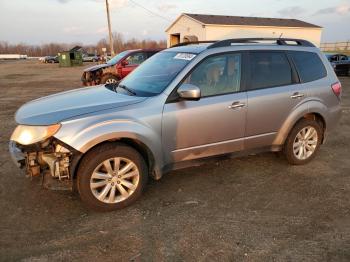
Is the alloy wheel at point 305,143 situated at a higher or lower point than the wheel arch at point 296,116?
lower

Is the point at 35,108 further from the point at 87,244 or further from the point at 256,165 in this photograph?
the point at 256,165

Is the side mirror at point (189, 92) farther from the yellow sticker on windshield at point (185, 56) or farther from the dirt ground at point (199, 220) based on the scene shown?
the dirt ground at point (199, 220)

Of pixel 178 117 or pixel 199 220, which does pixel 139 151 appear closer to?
pixel 178 117

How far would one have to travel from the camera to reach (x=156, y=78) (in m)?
4.21

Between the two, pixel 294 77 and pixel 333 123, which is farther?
pixel 333 123

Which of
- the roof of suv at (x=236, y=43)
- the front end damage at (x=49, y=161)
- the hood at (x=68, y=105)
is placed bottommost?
the front end damage at (x=49, y=161)

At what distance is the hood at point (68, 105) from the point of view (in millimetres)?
3438

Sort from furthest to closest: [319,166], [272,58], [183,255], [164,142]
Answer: [319,166], [272,58], [164,142], [183,255]

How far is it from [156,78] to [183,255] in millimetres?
2268

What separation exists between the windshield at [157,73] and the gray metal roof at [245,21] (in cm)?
2812

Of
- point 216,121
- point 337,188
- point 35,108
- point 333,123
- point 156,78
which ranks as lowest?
point 337,188

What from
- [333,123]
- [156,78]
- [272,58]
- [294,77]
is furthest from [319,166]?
[156,78]

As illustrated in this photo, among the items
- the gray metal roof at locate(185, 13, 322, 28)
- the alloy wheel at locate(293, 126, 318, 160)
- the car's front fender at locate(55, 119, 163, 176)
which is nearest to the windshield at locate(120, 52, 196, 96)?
the car's front fender at locate(55, 119, 163, 176)

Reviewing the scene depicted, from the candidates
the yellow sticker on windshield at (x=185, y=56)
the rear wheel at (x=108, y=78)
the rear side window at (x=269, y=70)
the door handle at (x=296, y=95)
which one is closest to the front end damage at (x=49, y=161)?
the yellow sticker on windshield at (x=185, y=56)
